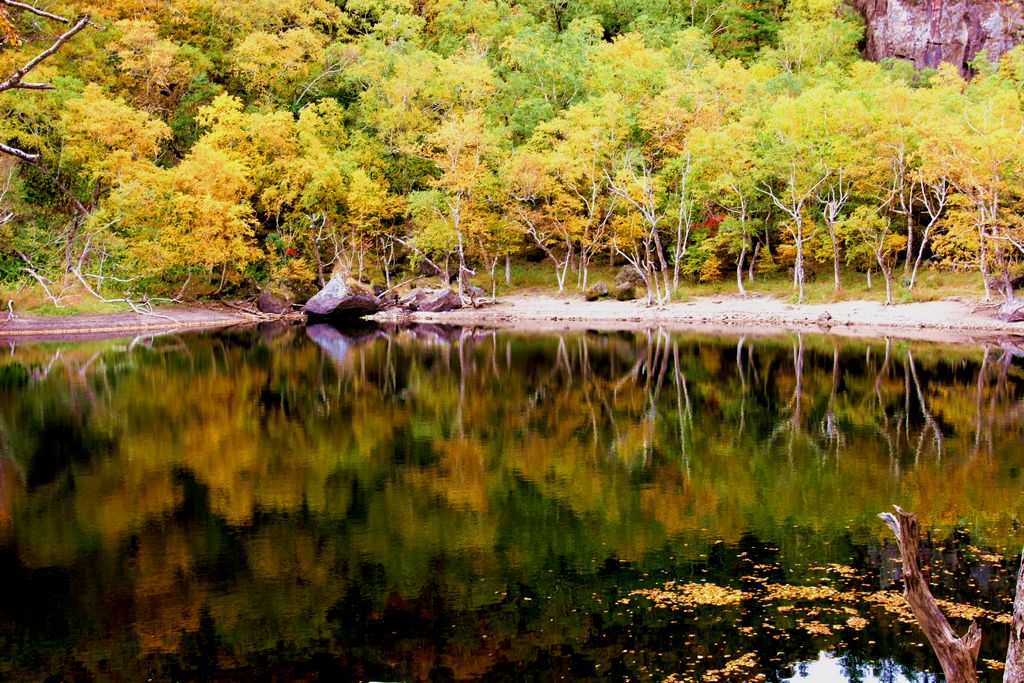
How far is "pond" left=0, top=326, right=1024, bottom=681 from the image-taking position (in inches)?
392

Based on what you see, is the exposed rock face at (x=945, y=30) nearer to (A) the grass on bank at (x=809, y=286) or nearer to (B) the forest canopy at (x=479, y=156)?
(B) the forest canopy at (x=479, y=156)

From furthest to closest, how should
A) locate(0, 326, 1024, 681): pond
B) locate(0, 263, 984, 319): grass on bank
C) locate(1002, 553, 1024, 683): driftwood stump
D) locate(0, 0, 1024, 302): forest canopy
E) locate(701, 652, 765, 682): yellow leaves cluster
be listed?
locate(0, 0, 1024, 302): forest canopy
locate(0, 263, 984, 319): grass on bank
locate(0, 326, 1024, 681): pond
locate(701, 652, 765, 682): yellow leaves cluster
locate(1002, 553, 1024, 683): driftwood stump

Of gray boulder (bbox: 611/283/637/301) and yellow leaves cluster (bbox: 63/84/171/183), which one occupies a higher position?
yellow leaves cluster (bbox: 63/84/171/183)

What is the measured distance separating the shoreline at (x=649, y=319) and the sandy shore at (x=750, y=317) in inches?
1.8

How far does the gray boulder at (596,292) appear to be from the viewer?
5828cm

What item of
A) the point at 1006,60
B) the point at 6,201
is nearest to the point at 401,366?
the point at 6,201

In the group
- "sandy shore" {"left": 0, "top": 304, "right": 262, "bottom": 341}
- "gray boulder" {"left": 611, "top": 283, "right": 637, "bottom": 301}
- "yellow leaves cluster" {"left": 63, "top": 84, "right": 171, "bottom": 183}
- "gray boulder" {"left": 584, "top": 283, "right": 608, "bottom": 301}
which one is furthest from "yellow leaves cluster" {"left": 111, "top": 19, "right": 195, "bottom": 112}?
"gray boulder" {"left": 611, "top": 283, "right": 637, "bottom": 301}

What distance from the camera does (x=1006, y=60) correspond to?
2453 inches

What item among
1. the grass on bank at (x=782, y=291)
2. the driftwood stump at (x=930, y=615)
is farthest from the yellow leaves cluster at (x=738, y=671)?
the grass on bank at (x=782, y=291)

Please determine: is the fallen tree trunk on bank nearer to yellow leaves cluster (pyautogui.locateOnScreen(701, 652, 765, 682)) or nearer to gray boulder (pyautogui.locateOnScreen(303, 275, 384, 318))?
yellow leaves cluster (pyautogui.locateOnScreen(701, 652, 765, 682))

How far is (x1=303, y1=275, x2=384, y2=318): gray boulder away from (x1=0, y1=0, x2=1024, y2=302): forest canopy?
3940 millimetres

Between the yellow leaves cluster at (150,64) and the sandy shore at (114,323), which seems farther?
the yellow leaves cluster at (150,64)

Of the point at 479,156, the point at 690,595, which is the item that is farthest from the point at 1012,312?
the point at 690,595

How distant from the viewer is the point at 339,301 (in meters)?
57.9
